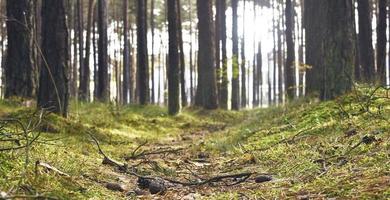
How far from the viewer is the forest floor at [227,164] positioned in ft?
11.7

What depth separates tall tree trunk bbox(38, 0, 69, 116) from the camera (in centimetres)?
826

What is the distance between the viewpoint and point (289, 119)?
904 centimetres

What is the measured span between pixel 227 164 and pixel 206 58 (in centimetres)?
1284

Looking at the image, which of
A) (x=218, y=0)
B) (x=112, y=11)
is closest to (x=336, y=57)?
(x=218, y=0)

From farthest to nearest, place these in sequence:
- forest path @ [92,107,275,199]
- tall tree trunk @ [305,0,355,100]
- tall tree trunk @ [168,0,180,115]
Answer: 1. tall tree trunk @ [168,0,180,115]
2. tall tree trunk @ [305,0,355,100]
3. forest path @ [92,107,275,199]

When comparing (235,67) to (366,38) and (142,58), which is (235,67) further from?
(366,38)

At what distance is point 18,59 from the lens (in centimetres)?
1040

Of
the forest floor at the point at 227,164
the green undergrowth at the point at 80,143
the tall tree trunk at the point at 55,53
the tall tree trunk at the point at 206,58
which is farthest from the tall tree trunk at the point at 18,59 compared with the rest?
the tall tree trunk at the point at 206,58

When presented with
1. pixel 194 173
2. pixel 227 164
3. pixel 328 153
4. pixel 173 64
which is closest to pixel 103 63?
pixel 173 64

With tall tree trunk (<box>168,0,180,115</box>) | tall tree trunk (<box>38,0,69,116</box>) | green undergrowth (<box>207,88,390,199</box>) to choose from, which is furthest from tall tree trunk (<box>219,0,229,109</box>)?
green undergrowth (<box>207,88,390,199</box>)

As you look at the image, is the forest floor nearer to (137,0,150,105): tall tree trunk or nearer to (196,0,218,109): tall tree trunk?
(137,0,150,105): tall tree trunk

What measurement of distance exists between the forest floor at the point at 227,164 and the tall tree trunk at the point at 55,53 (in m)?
0.50

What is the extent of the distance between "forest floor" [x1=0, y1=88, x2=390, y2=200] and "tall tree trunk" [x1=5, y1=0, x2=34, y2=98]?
1.29 metres

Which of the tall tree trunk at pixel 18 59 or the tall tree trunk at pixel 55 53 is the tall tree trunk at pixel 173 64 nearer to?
A: the tall tree trunk at pixel 18 59
